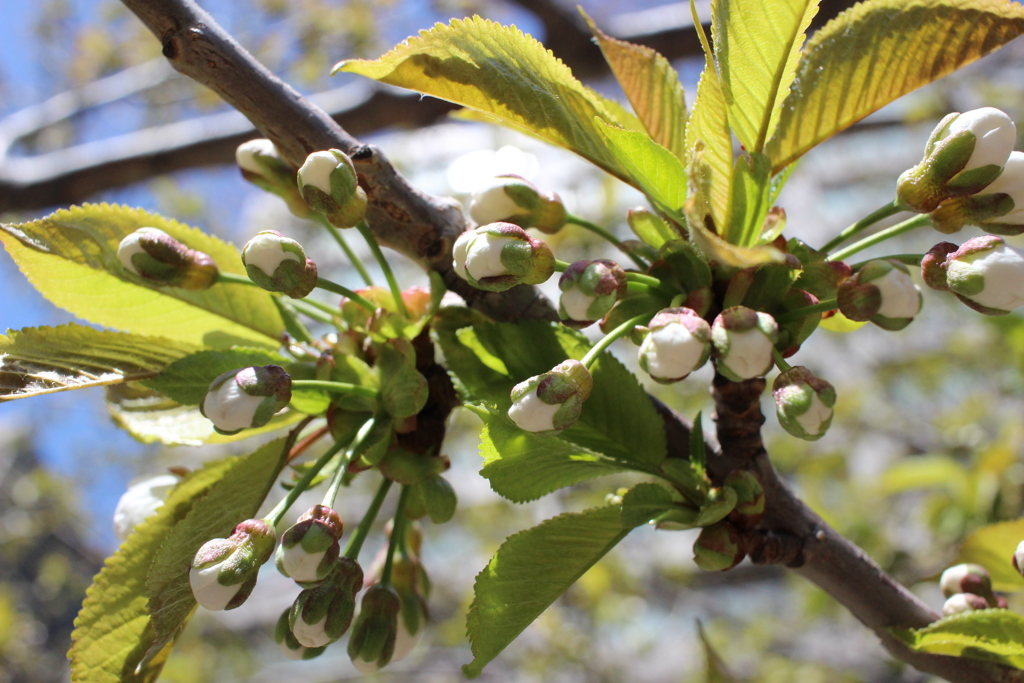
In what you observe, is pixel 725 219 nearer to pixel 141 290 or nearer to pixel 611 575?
pixel 141 290

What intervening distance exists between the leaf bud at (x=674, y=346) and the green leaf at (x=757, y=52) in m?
0.19

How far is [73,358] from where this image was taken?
0.62 m

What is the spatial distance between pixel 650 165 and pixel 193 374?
0.42 m

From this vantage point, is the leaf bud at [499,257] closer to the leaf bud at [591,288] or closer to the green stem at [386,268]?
the leaf bud at [591,288]

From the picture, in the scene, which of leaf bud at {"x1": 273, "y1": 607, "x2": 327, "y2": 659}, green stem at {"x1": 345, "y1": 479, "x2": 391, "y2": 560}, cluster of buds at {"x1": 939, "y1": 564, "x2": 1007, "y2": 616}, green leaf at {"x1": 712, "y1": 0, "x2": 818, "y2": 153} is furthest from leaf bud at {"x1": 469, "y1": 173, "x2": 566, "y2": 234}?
cluster of buds at {"x1": 939, "y1": 564, "x2": 1007, "y2": 616}

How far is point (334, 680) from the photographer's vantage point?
348 centimetres

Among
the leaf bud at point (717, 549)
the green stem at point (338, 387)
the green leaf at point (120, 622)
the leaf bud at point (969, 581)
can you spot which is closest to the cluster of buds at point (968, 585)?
the leaf bud at point (969, 581)

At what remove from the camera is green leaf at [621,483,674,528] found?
0.59m

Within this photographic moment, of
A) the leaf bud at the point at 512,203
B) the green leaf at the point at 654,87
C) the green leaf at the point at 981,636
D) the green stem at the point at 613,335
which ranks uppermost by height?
the green leaf at the point at 654,87

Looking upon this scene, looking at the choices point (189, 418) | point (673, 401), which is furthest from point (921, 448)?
point (189, 418)

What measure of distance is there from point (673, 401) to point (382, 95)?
2.26m

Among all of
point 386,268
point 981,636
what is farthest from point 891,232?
point 386,268

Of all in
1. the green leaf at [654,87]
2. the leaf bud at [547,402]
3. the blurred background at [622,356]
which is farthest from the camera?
the blurred background at [622,356]

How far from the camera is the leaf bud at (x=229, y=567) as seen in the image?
546 millimetres
